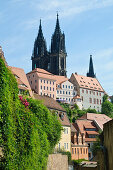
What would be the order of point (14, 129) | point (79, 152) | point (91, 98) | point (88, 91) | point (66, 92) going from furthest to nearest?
point (91, 98) < point (88, 91) < point (66, 92) < point (79, 152) < point (14, 129)

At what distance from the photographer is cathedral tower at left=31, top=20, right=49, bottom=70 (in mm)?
166000

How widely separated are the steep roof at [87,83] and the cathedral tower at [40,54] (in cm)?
2233

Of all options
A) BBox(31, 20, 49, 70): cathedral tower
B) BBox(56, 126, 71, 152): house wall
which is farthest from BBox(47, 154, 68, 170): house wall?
BBox(31, 20, 49, 70): cathedral tower

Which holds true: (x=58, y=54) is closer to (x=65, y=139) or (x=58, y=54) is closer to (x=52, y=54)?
(x=52, y=54)

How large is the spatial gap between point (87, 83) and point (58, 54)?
71.8 feet

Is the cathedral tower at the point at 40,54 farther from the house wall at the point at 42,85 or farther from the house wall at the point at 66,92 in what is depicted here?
the house wall at the point at 42,85

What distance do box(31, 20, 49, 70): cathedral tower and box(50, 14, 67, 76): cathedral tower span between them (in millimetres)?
5319

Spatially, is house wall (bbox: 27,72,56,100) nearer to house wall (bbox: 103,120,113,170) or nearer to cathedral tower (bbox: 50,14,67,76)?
cathedral tower (bbox: 50,14,67,76)

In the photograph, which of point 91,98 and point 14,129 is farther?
point 91,98

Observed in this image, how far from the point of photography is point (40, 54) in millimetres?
169750

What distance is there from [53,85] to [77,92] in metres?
16.2

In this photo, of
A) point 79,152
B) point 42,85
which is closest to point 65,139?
point 79,152

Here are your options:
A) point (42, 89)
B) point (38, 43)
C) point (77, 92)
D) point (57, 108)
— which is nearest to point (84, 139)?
point (57, 108)

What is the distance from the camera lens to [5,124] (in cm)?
1532
